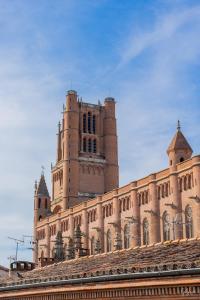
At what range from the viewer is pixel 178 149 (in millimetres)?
69438

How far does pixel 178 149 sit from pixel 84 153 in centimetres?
3781

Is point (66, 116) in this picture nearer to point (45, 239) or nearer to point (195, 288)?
point (45, 239)

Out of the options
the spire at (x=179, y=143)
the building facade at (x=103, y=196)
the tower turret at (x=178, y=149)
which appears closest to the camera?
the building facade at (x=103, y=196)

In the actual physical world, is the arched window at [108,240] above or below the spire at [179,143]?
below

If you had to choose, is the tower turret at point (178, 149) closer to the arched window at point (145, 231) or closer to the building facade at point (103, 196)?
the building facade at point (103, 196)

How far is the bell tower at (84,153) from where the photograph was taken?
101 meters

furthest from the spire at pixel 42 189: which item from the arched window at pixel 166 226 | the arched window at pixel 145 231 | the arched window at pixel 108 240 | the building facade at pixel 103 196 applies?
the arched window at pixel 166 226

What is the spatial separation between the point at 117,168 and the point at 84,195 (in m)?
9.92

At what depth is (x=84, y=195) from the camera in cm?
10094

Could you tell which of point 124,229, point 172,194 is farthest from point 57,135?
point 172,194

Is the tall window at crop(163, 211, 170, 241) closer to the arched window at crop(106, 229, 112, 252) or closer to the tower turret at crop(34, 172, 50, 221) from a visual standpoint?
the arched window at crop(106, 229, 112, 252)

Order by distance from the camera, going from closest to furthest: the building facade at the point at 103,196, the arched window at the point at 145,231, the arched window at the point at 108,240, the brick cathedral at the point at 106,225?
the brick cathedral at the point at 106,225
the building facade at the point at 103,196
the arched window at the point at 145,231
the arched window at the point at 108,240

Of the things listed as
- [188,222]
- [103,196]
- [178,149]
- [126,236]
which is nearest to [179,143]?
[178,149]

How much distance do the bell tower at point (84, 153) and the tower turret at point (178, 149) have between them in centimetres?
3371
